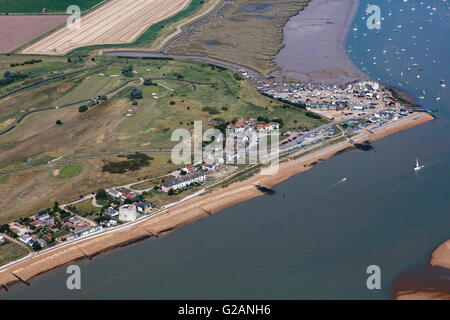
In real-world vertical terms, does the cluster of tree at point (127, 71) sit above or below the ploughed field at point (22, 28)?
below

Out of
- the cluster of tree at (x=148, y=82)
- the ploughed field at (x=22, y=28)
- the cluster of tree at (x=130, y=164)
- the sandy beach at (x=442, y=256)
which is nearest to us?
the sandy beach at (x=442, y=256)

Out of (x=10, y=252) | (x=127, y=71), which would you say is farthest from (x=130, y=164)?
(x=127, y=71)

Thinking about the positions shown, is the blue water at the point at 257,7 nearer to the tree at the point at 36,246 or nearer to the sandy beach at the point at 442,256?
the sandy beach at the point at 442,256

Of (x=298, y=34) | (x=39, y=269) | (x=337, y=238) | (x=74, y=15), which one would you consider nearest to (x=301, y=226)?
(x=337, y=238)

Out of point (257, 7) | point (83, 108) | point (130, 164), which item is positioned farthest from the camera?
point (257, 7)

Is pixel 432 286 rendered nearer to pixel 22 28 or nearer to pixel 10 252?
pixel 10 252

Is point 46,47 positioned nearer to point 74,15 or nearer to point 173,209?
point 74,15

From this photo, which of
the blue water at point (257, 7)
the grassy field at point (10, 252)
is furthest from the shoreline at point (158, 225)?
the blue water at point (257, 7)
